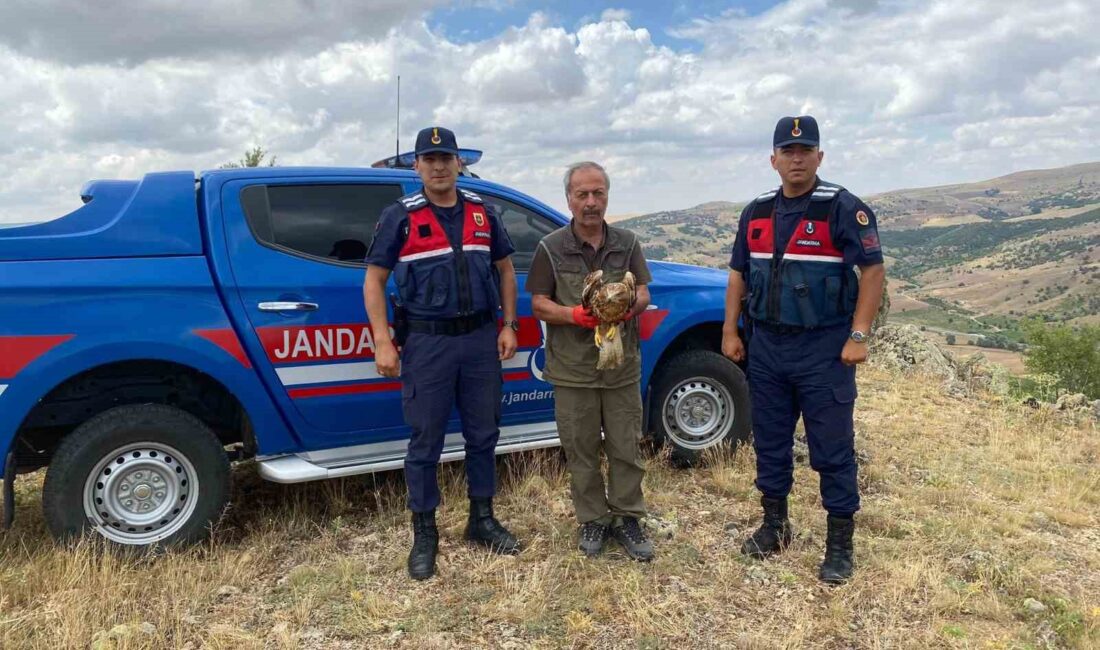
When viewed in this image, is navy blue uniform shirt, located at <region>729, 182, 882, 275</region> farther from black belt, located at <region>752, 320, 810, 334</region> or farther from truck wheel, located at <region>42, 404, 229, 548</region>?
truck wheel, located at <region>42, 404, 229, 548</region>

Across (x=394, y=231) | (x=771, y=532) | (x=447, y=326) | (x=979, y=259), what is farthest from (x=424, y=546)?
(x=979, y=259)

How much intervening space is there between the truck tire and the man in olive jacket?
1025mm

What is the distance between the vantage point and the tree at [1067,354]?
27.2 m

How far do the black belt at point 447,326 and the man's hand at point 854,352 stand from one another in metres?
1.50

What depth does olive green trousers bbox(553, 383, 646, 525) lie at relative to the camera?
3129mm

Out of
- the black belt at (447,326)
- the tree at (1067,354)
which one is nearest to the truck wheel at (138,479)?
the black belt at (447,326)

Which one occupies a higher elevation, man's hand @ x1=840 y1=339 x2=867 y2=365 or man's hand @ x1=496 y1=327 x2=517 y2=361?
man's hand @ x1=496 y1=327 x2=517 y2=361

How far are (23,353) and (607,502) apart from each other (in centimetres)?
249

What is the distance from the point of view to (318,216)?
3412mm

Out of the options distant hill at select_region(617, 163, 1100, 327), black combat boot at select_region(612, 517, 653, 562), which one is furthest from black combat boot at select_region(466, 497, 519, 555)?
distant hill at select_region(617, 163, 1100, 327)

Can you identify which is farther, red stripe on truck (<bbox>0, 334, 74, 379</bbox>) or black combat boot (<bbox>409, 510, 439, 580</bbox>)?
black combat boot (<bbox>409, 510, 439, 580</bbox>)

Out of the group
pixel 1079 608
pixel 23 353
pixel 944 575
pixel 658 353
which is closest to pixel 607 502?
pixel 658 353

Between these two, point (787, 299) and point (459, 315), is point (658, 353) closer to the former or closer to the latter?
point (787, 299)

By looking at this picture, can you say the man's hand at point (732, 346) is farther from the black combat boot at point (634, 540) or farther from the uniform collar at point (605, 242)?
the black combat boot at point (634, 540)
